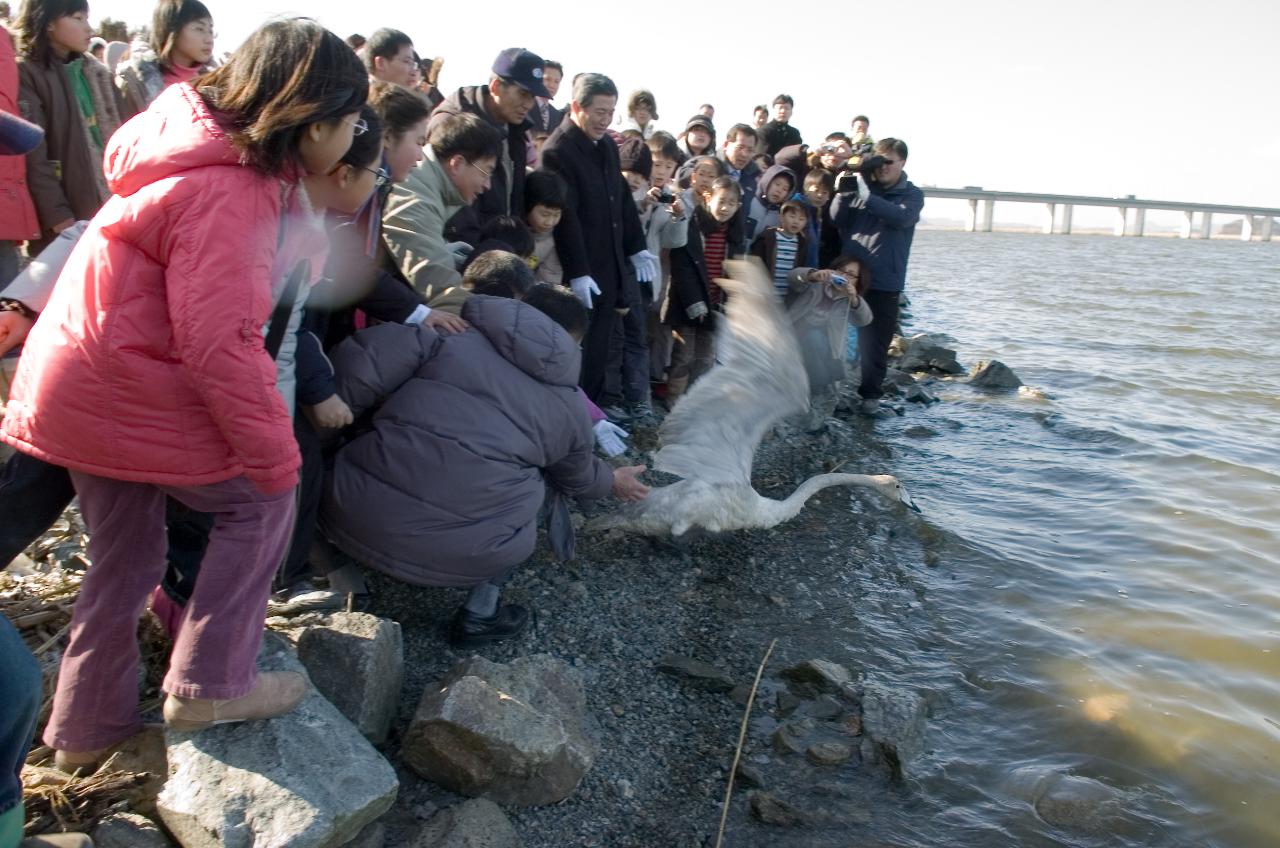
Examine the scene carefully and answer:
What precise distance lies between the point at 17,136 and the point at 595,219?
4.03 meters

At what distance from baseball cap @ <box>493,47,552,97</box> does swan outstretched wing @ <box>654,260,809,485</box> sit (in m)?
1.57

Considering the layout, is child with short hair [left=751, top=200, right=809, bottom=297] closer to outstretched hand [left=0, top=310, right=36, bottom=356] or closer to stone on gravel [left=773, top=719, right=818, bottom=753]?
stone on gravel [left=773, top=719, right=818, bottom=753]

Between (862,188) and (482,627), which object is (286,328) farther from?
(862,188)

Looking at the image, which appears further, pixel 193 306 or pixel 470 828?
pixel 470 828

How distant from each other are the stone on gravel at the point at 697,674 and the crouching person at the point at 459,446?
757mm

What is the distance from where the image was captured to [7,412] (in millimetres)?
2322

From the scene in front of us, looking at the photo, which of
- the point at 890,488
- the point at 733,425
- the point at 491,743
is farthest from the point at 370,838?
the point at 890,488

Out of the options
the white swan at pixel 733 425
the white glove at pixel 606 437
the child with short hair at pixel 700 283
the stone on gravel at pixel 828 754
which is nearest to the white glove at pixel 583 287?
the white swan at pixel 733 425

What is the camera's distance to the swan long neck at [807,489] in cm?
568

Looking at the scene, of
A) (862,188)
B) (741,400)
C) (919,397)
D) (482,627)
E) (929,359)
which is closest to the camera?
(482,627)

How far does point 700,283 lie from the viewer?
700 centimetres

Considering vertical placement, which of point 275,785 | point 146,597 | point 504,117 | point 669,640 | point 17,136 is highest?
point 504,117

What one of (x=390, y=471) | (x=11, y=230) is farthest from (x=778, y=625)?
(x=11, y=230)

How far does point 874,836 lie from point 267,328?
277 cm
